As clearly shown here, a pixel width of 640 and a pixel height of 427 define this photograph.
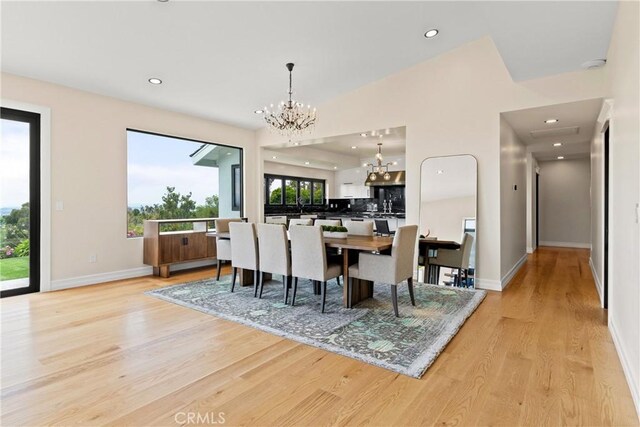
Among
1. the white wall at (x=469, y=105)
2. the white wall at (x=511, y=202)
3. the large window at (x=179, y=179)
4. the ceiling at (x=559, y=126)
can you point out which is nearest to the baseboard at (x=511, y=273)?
the white wall at (x=511, y=202)

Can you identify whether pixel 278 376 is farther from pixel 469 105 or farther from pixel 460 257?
pixel 469 105

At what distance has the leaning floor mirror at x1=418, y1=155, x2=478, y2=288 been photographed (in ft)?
15.2

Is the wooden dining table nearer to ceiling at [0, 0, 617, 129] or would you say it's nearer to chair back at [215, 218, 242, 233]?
chair back at [215, 218, 242, 233]

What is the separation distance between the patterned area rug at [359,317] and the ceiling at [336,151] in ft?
10.9

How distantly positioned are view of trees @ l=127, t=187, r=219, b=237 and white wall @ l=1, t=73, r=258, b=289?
0.19 m

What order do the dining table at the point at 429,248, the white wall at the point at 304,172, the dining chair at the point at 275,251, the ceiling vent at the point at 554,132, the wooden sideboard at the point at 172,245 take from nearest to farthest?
the dining chair at the point at 275,251
the dining table at the point at 429,248
the wooden sideboard at the point at 172,245
the ceiling vent at the point at 554,132
the white wall at the point at 304,172

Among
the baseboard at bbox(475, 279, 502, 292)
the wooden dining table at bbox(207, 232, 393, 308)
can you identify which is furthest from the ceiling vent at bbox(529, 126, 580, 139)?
the wooden dining table at bbox(207, 232, 393, 308)

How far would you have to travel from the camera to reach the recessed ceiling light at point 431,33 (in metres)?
3.99

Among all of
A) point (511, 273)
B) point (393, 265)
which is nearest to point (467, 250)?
point (511, 273)

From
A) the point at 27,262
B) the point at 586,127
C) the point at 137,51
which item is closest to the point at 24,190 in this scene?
the point at 27,262

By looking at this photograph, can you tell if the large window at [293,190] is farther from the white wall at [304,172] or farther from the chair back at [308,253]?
the chair back at [308,253]

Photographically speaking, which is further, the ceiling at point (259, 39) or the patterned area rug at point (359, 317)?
the ceiling at point (259, 39)

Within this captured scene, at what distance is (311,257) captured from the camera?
11.5ft

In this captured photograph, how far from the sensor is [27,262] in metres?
4.26
